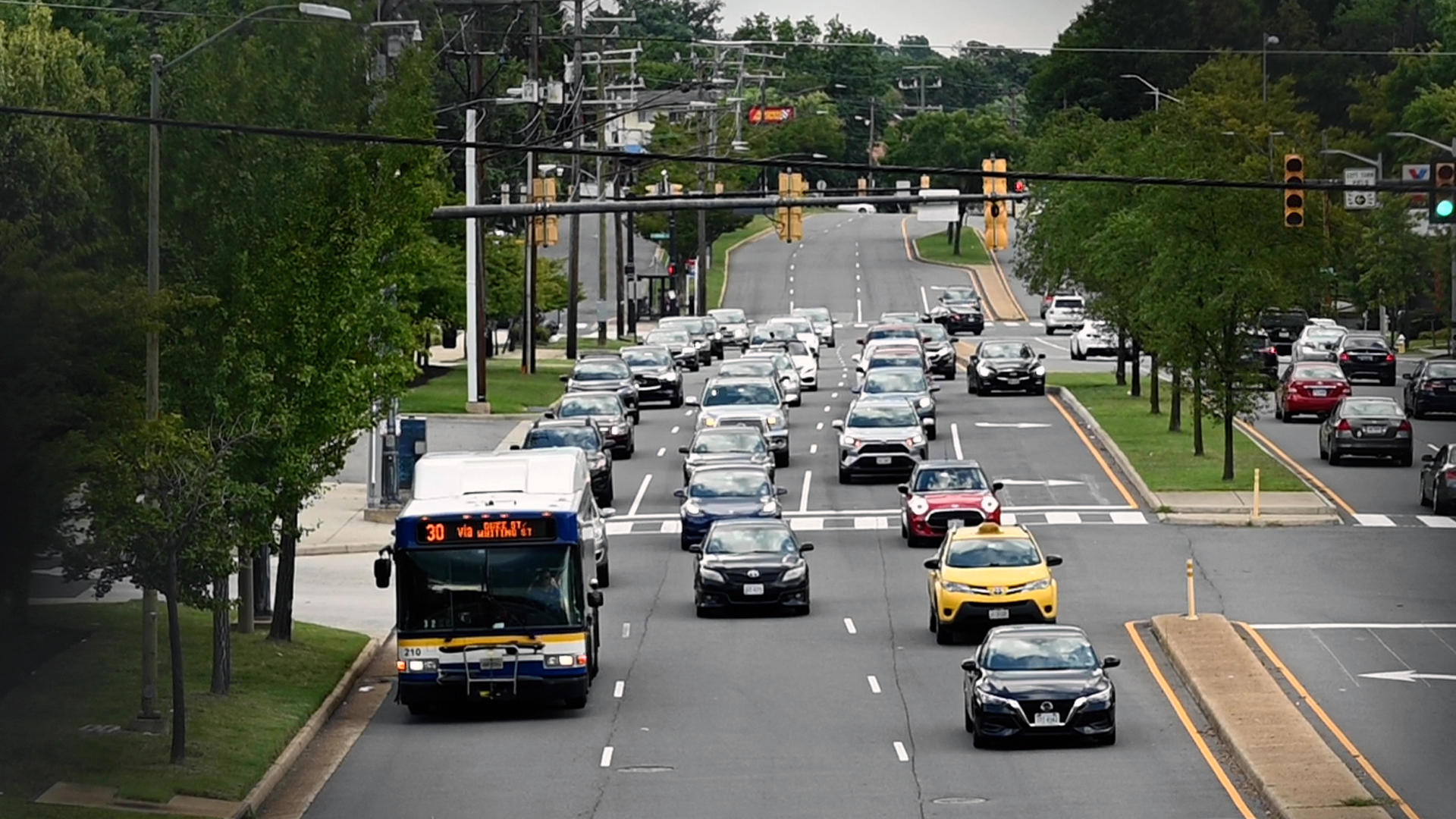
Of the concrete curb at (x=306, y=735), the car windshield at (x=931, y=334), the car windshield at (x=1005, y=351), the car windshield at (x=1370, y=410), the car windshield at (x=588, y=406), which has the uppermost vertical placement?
the car windshield at (x=931, y=334)

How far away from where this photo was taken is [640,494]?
51812 millimetres

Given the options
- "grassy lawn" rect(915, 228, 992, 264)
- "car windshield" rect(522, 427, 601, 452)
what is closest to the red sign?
"grassy lawn" rect(915, 228, 992, 264)

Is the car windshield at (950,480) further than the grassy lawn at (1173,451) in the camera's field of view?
No

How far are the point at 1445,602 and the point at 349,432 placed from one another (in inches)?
686

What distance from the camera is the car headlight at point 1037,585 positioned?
112 ft

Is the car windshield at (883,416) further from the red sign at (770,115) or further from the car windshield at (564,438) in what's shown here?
the red sign at (770,115)

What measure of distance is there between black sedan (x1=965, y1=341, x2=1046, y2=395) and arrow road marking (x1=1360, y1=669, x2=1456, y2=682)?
37.3 metres

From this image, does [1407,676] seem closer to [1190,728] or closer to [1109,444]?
[1190,728]

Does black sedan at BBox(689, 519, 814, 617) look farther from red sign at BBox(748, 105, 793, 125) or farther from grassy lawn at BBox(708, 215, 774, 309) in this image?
red sign at BBox(748, 105, 793, 125)

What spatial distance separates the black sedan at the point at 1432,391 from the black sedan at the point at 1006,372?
36.5 feet

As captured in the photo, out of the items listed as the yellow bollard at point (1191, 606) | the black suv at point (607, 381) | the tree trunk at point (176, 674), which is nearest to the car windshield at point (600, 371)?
the black suv at point (607, 381)

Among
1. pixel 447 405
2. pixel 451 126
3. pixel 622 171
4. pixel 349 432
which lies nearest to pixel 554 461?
pixel 349 432

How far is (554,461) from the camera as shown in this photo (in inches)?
1241

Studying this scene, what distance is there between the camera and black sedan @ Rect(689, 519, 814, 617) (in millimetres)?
37344
